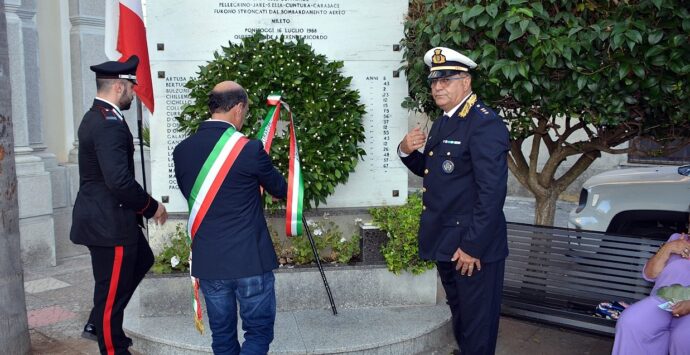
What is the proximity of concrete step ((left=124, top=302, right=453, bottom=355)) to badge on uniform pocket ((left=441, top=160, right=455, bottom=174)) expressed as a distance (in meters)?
1.45

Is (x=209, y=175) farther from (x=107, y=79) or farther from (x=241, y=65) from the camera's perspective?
(x=241, y=65)

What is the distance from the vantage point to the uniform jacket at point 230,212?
3285mm

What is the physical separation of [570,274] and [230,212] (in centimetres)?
251

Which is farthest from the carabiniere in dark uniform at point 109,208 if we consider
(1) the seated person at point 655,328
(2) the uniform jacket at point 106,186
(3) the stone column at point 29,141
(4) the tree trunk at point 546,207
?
(3) the stone column at point 29,141

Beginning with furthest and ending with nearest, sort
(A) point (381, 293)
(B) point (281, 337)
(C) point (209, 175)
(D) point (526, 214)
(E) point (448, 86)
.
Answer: (D) point (526, 214) → (A) point (381, 293) → (B) point (281, 337) → (E) point (448, 86) → (C) point (209, 175)

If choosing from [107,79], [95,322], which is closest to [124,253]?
[95,322]

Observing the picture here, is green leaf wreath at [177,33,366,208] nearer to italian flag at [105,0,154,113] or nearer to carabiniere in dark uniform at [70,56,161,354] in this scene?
italian flag at [105,0,154,113]

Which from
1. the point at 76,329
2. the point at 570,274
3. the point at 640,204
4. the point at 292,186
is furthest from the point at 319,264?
the point at 640,204

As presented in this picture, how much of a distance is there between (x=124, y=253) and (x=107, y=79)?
1069 millimetres

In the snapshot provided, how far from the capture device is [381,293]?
5082mm

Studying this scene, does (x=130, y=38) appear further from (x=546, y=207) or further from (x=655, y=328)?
(x=655, y=328)

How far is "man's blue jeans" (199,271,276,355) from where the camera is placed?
3424mm

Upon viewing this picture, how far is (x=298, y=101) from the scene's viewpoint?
476 cm

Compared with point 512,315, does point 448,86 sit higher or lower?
higher
